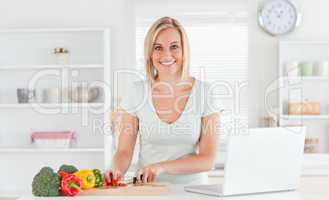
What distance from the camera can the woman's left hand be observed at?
2243 millimetres

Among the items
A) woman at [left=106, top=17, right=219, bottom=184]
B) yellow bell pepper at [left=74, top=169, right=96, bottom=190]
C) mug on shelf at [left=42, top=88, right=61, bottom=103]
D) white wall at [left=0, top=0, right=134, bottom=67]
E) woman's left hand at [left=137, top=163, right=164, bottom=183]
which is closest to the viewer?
yellow bell pepper at [left=74, top=169, right=96, bottom=190]

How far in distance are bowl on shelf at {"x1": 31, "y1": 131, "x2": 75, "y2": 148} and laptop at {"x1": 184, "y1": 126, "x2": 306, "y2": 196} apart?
261 centimetres

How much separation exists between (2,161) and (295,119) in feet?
7.80

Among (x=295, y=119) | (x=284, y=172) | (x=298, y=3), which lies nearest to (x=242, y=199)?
(x=284, y=172)

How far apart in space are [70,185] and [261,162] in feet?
2.15

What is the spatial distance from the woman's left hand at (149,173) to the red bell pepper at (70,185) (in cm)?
27

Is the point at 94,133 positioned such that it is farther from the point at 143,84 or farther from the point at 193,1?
→ the point at 143,84

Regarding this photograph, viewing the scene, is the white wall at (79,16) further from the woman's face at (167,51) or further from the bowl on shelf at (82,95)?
the woman's face at (167,51)

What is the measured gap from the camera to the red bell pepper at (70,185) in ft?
6.66

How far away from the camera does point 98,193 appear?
6.79 ft

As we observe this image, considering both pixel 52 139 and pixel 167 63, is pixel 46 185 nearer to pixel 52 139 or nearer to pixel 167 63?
pixel 167 63

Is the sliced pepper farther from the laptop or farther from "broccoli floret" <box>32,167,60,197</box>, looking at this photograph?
the laptop

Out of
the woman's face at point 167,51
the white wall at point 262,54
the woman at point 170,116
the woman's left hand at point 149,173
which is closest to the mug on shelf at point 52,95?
the white wall at point 262,54

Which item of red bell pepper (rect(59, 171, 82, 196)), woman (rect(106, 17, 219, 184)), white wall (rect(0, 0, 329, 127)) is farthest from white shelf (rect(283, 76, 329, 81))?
red bell pepper (rect(59, 171, 82, 196))
